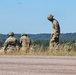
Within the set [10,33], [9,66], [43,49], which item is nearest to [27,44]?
[10,33]

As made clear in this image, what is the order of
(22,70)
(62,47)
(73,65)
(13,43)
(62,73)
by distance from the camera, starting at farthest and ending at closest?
(13,43) → (62,47) → (73,65) → (22,70) → (62,73)

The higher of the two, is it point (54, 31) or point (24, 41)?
point (54, 31)

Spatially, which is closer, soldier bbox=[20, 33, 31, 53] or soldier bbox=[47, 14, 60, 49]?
soldier bbox=[47, 14, 60, 49]

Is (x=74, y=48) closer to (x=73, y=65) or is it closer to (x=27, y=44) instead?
(x=27, y=44)

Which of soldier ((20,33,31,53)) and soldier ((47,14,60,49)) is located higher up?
soldier ((47,14,60,49))

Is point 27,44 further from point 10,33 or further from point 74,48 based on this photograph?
point 74,48

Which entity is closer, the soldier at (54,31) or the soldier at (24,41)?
the soldier at (54,31)

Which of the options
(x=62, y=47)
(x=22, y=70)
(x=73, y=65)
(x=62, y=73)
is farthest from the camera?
(x=62, y=47)

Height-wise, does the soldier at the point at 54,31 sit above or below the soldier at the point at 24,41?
above

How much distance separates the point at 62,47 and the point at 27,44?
3.09 metres

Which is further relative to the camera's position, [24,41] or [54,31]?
[24,41]

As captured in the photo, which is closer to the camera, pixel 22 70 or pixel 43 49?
pixel 22 70

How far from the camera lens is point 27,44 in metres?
20.5

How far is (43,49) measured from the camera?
18078 millimetres
